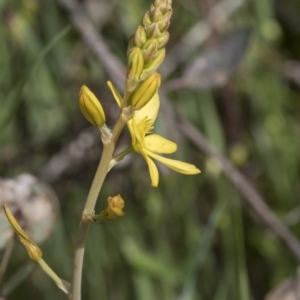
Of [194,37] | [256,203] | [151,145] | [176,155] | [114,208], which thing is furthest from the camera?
[194,37]

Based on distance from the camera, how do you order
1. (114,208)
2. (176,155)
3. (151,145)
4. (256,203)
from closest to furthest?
(114,208)
(151,145)
(256,203)
(176,155)

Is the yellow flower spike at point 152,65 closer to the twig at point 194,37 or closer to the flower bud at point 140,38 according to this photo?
the flower bud at point 140,38

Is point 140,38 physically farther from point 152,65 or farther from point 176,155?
point 176,155

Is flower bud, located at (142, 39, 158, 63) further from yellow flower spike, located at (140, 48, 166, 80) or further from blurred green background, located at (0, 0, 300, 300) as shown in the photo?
blurred green background, located at (0, 0, 300, 300)

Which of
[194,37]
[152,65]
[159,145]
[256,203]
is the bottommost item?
Answer: [256,203]

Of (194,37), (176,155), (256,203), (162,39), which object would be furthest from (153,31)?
(194,37)

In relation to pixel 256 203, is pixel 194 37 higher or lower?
higher

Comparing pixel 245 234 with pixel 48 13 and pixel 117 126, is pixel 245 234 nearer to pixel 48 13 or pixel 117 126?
pixel 48 13

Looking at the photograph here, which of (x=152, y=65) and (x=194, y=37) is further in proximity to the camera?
(x=194, y=37)

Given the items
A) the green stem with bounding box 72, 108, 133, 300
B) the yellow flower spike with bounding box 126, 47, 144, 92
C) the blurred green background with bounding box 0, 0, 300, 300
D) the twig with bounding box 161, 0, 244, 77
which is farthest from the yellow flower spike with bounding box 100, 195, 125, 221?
the twig with bounding box 161, 0, 244, 77
